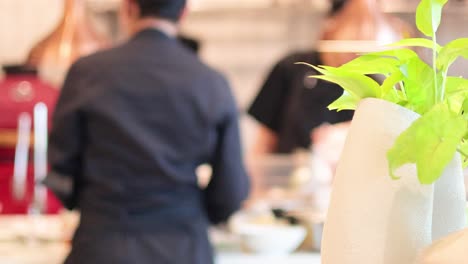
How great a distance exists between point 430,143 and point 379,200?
0.25ft

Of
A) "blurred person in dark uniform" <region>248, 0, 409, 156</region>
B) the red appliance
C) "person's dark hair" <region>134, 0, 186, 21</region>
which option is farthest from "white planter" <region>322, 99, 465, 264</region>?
the red appliance

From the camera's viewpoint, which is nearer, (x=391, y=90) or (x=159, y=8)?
(x=391, y=90)

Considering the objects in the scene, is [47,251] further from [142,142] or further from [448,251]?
[448,251]

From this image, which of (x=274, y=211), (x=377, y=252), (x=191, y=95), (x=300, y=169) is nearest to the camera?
(x=377, y=252)

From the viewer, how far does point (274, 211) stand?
244 cm

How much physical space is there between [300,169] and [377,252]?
2159 mm

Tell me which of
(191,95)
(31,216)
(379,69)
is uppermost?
(379,69)

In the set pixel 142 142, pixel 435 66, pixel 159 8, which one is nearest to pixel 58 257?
pixel 142 142

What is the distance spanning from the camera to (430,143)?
722 millimetres

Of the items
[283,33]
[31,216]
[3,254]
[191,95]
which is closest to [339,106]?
[191,95]

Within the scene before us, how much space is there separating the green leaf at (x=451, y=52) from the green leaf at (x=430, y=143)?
6cm

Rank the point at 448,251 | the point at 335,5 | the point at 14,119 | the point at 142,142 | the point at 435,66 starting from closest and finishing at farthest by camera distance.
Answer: the point at 448,251, the point at 435,66, the point at 142,142, the point at 335,5, the point at 14,119

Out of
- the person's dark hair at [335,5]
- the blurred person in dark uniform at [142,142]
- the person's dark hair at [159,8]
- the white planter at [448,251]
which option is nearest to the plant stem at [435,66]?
the white planter at [448,251]

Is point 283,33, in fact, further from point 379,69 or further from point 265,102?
point 379,69
